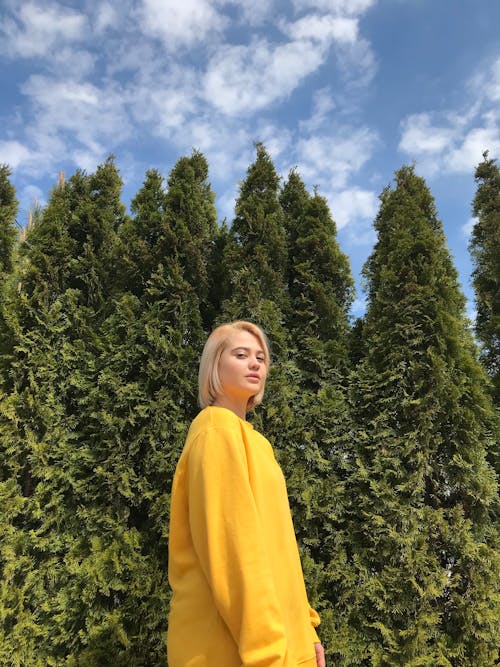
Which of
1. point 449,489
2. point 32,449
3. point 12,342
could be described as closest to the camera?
point 449,489

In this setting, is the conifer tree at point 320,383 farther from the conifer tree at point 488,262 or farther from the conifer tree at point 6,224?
the conifer tree at point 6,224

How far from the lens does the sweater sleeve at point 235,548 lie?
109 cm

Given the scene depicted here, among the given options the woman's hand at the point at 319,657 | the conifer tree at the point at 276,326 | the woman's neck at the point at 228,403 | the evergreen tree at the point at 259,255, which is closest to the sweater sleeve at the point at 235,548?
the woman's neck at the point at 228,403

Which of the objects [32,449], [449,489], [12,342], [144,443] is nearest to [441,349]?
[449,489]

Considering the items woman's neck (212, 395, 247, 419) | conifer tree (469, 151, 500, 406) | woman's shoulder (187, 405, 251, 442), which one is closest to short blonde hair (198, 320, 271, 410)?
woman's neck (212, 395, 247, 419)

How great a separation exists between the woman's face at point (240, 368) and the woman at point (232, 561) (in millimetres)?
196

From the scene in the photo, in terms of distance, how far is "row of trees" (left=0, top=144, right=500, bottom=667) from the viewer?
320 centimetres

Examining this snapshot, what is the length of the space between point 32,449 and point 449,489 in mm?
3492

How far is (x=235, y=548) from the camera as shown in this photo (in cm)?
118

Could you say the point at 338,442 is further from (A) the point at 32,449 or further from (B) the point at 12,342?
(B) the point at 12,342

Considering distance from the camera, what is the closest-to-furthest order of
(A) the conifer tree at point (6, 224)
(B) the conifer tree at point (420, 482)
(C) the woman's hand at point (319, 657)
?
(C) the woman's hand at point (319, 657)
(B) the conifer tree at point (420, 482)
(A) the conifer tree at point (6, 224)

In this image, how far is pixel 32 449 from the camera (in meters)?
3.74

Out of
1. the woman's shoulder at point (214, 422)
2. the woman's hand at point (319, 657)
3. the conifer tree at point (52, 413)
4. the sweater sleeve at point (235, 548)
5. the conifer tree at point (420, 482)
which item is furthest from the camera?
the conifer tree at point (52, 413)

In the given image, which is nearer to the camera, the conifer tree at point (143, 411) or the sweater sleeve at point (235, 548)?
the sweater sleeve at point (235, 548)
